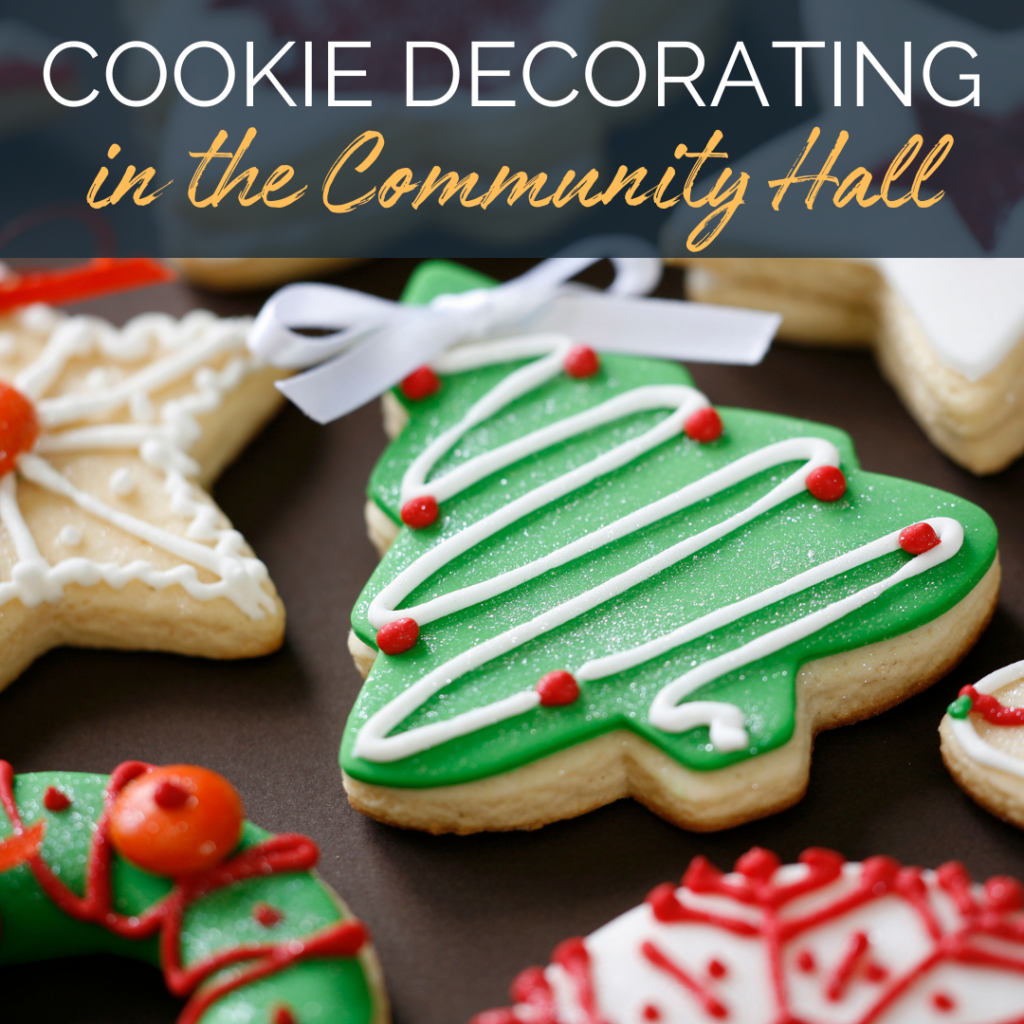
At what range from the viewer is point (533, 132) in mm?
2479

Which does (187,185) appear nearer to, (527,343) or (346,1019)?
(527,343)

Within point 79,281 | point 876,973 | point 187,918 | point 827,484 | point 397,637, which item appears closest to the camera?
point 876,973

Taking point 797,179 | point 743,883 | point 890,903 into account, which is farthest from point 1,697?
point 797,179

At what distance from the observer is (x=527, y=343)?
2.21 m

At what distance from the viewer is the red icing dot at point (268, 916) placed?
57.5 inches

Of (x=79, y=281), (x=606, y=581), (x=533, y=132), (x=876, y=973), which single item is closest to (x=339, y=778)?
(x=606, y=581)

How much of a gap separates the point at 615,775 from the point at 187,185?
1551 millimetres

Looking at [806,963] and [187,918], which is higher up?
[806,963]

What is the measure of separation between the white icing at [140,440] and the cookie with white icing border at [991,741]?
1079 millimetres

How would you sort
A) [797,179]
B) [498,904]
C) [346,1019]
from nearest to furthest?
1. [346,1019]
2. [498,904]
3. [797,179]

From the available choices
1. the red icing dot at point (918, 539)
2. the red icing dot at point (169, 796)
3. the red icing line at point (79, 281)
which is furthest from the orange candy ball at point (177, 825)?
the red icing line at point (79, 281)

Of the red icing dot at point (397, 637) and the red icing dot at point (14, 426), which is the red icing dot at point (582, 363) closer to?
the red icing dot at point (397, 637)

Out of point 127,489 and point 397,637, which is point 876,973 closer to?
point 397,637

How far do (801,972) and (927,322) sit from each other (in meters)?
1.24
